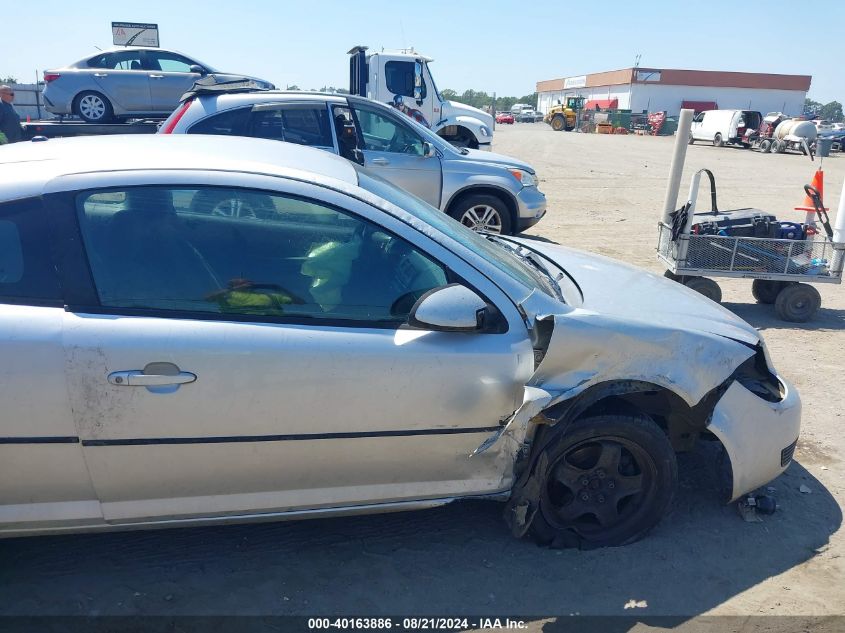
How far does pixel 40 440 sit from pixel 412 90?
49.0ft

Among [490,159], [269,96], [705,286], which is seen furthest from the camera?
[490,159]

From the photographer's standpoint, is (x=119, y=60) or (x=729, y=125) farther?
(x=729, y=125)

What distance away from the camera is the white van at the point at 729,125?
34.5 m

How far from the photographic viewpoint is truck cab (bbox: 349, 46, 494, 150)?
15.8m

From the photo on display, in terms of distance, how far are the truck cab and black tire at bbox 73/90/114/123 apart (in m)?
5.57

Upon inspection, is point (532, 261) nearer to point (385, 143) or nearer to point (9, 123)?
point (385, 143)

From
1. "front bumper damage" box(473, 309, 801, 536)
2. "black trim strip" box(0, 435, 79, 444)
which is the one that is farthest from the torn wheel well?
"black trim strip" box(0, 435, 79, 444)

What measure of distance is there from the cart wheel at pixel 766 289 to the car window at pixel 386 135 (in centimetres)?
403

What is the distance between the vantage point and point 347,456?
106 inches

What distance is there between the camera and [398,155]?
812 centimetres

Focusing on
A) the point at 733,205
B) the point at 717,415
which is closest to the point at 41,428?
the point at 717,415

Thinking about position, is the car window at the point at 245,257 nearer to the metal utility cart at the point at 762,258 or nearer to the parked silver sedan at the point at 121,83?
the metal utility cart at the point at 762,258

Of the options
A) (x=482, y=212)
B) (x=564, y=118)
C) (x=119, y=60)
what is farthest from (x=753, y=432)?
(x=564, y=118)

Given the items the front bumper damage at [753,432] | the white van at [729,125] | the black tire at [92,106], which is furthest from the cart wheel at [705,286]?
the white van at [729,125]
